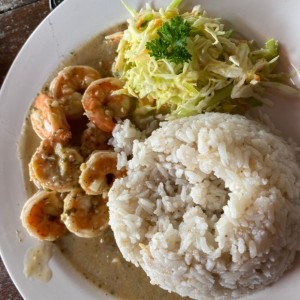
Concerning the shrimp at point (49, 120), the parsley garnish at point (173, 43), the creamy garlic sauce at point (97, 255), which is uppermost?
the parsley garnish at point (173, 43)

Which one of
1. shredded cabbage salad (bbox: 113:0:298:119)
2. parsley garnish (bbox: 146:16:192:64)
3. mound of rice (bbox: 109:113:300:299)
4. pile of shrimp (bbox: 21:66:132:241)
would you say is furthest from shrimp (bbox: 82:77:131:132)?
parsley garnish (bbox: 146:16:192:64)

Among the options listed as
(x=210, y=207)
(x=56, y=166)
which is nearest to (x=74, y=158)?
(x=56, y=166)

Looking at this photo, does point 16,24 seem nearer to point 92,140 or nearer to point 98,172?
point 92,140

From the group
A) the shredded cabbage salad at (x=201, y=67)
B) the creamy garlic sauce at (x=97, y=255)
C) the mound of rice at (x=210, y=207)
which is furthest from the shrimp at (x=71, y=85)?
the mound of rice at (x=210, y=207)

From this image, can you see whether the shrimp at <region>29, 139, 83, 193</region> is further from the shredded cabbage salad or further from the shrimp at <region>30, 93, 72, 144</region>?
the shredded cabbage salad

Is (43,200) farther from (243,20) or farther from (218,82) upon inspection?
(243,20)

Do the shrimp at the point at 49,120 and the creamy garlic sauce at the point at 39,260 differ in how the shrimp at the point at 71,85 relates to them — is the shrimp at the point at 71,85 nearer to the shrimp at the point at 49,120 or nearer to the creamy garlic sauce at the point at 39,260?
the shrimp at the point at 49,120
